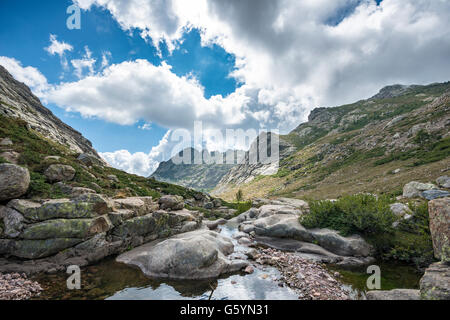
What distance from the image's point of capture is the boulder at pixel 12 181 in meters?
13.2

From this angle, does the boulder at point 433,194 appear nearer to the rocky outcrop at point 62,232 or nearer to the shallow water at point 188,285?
the shallow water at point 188,285

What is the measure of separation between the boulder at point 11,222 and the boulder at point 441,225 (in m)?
24.7

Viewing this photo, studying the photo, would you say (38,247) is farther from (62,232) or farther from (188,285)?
(188,285)

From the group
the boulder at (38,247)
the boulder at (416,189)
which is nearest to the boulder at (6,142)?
the boulder at (38,247)

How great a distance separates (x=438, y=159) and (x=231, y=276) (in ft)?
191

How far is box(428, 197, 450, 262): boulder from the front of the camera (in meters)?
9.20

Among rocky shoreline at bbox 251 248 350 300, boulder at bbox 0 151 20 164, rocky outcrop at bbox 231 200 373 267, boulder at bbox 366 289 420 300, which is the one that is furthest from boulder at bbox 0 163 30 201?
boulder at bbox 366 289 420 300

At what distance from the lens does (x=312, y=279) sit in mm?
11859

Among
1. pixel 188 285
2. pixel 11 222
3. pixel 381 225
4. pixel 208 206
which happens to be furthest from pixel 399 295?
pixel 208 206

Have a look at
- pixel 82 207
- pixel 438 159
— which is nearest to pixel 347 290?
pixel 82 207

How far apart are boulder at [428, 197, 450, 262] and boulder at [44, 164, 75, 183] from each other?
96.3 feet

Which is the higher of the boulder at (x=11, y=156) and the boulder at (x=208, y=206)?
the boulder at (x=11, y=156)

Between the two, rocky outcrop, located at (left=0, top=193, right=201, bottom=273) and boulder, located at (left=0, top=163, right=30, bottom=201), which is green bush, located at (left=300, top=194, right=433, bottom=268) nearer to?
rocky outcrop, located at (left=0, top=193, right=201, bottom=273)
